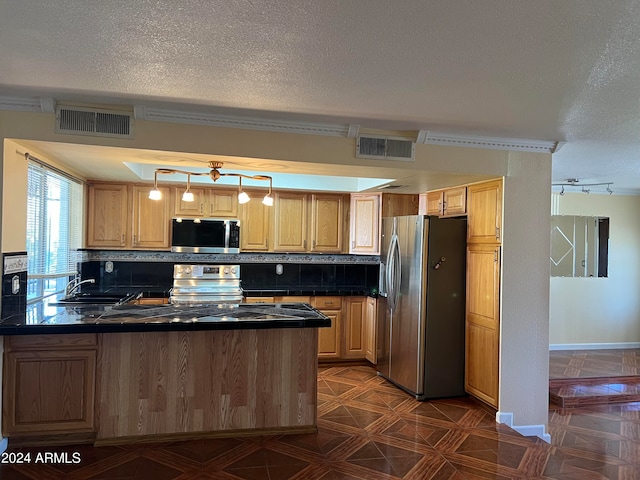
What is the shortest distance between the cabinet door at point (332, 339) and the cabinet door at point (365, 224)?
2.88 ft

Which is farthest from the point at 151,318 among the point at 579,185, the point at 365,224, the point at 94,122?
the point at 579,185

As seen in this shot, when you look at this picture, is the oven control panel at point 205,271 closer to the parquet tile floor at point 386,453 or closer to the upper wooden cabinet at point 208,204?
the upper wooden cabinet at point 208,204

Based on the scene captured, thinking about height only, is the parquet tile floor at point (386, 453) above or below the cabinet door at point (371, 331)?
below

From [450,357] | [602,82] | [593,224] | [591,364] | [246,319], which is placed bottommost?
[591,364]

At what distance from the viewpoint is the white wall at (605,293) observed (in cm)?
633

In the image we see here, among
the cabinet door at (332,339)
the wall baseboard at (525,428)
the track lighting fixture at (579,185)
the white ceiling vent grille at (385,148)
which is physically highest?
the track lighting fixture at (579,185)

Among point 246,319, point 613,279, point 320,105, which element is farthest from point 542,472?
point 613,279

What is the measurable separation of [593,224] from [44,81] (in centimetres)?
695

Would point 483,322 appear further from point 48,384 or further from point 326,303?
point 48,384

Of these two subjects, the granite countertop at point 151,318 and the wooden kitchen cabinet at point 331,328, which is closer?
the granite countertop at point 151,318

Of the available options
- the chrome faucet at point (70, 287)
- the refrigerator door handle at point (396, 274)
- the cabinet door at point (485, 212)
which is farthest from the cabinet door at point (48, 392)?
the cabinet door at point (485, 212)

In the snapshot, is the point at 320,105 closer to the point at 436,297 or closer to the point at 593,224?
the point at 436,297

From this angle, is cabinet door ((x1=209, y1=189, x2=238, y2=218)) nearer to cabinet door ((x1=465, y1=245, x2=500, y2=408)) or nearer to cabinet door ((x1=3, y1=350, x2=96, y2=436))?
cabinet door ((x1=3, y1=350, x2=96, y2=436))

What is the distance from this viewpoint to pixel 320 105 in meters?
2.83
